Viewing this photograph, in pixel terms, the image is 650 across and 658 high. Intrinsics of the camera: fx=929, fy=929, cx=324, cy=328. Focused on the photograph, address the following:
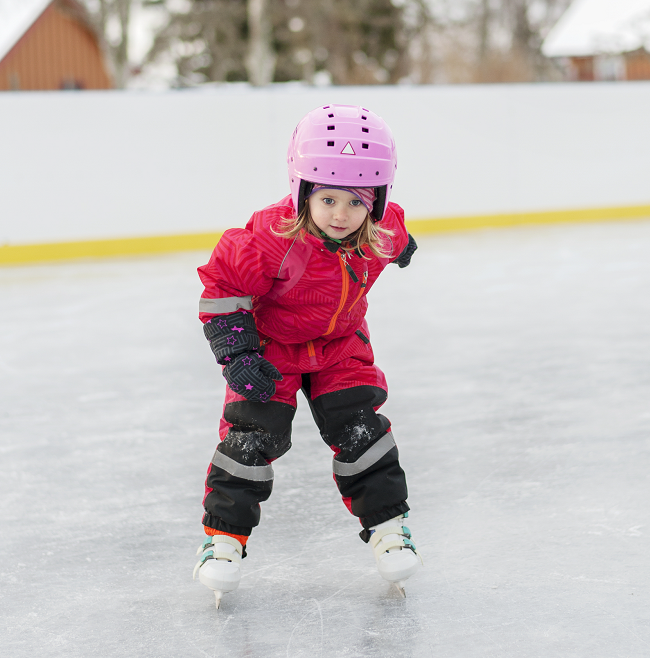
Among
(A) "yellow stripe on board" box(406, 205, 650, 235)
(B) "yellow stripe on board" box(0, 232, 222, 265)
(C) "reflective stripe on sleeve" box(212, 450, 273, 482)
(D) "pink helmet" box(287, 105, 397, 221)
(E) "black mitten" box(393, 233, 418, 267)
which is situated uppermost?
A: (D) "pink helmet" box(287, 105, 397, 221)

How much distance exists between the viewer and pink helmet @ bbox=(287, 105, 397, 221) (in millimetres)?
1695

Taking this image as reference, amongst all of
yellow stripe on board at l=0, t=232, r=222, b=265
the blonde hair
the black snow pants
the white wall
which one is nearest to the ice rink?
the black snow pants

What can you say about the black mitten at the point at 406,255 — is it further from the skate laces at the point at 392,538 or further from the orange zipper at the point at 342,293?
the skate laces at the point at 392,538

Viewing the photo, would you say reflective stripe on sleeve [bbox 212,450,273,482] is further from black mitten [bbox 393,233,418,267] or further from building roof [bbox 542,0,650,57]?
building roof [bbox 542,0,650,57]

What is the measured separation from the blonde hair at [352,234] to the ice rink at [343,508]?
2.10ft

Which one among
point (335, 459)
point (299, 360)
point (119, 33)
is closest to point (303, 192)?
point (299, 360)

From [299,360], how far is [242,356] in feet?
0.53

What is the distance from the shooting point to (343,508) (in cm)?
218

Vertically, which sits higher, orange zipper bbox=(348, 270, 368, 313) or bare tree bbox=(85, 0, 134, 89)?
orange zipper bbox=(348, 270, 368, 313)

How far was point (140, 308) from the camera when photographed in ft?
17.3

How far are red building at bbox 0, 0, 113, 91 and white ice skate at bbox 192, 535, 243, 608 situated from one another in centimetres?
1984

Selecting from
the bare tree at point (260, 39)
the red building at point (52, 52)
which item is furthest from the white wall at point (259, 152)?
the red building at point (52, 52)

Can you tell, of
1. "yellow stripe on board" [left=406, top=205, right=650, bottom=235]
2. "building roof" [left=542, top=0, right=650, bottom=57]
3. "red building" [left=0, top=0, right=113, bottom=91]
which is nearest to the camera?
"yellow stripe on board" [left=406, top=205, right=650, bottom=235]

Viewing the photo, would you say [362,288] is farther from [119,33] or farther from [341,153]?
[119,33]
